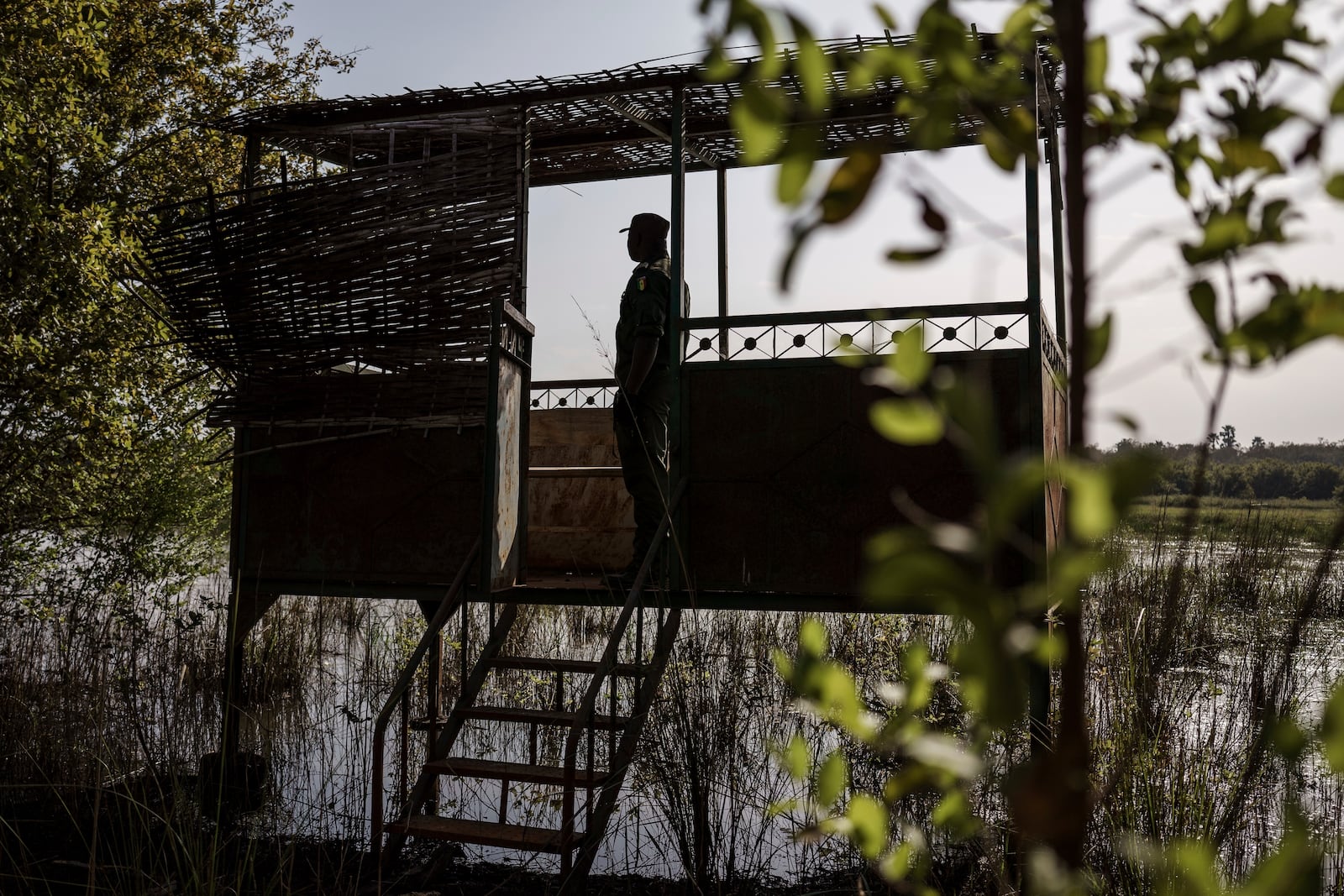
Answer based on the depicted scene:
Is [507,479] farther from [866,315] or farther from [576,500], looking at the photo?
[576,500]

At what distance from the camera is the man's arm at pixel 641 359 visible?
21.8 ft

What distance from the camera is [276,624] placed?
10.9 meters

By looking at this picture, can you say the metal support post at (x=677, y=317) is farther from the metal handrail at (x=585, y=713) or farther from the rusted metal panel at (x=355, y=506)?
the rusted metal panel at (x=355, y=506)

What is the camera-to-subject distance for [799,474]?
21.6ft

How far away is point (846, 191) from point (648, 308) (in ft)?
19.4

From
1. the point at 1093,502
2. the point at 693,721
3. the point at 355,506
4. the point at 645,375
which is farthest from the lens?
the point at 355,506

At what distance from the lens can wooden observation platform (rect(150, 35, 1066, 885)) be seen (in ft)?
20.5

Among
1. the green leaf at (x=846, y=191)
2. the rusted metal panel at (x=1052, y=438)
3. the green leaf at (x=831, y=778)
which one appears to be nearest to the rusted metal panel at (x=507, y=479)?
the rusted metal panel at (x=1052, y=438)

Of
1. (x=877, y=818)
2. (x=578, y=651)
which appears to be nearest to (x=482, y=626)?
(x=578, y=651)

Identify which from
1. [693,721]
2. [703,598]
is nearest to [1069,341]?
[693,721]

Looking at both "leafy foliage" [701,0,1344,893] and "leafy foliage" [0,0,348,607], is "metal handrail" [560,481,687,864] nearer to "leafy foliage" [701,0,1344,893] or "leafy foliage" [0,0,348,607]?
"leafy foliage" [701,0,1344,893]

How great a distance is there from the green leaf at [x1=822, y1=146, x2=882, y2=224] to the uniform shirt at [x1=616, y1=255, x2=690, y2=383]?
576 cm

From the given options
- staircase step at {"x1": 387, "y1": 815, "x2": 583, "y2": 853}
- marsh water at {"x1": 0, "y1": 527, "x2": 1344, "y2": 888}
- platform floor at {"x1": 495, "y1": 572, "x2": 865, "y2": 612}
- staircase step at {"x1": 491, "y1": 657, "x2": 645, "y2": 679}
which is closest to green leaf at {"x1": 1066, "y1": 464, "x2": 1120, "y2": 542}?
marsh water at {"x1": 0, "y1": 527, "x2": 1344, "y2": 888}

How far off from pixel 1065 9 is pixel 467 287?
6420 millimetres
